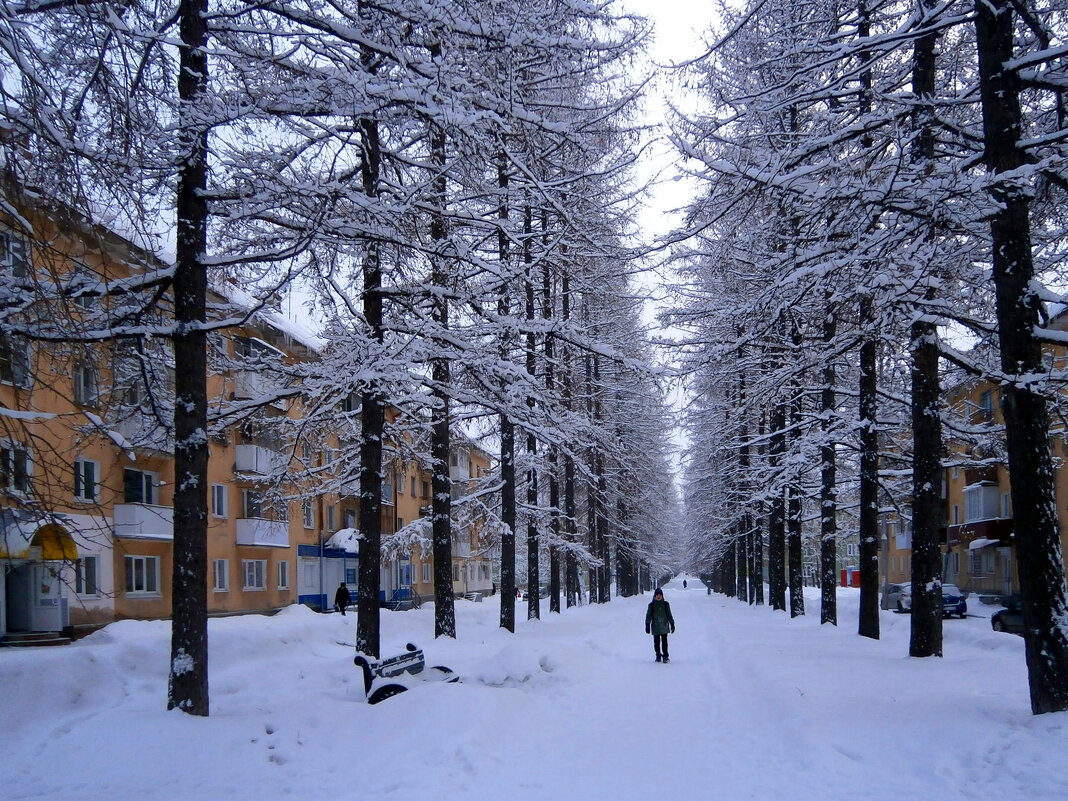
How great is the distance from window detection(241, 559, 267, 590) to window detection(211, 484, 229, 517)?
9.14ft

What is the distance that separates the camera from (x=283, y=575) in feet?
131

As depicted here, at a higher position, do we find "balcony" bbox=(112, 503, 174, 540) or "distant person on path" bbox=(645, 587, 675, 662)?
"balcony" bbox=(112, 503, 174, 540)

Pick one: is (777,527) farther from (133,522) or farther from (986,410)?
(133,522)

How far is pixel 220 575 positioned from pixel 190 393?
27.2 meters

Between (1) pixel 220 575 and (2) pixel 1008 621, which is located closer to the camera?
(2) pixel 1008 621

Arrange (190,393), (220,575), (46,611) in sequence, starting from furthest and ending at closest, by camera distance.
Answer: (220,575), (46,611), (190,393)

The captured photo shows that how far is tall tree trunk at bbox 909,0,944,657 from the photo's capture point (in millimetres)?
13500

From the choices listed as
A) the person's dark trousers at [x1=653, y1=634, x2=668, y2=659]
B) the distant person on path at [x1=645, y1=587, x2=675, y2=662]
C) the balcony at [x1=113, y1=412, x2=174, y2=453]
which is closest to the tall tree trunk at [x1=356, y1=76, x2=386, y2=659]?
the balcony at [x1=113, y1=412, x2=174, y2=453]

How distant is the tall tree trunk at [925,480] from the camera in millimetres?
13500

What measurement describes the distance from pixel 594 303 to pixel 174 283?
74.3ft

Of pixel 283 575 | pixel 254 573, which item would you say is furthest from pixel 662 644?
pixel 283 575

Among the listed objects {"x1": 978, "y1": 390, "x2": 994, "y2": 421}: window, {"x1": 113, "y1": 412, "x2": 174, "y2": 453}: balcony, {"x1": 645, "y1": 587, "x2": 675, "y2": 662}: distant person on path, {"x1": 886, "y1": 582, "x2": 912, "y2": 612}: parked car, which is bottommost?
→ {"x1": 886, "y1": 582, "x2": 912, "y2": 612}: parked car

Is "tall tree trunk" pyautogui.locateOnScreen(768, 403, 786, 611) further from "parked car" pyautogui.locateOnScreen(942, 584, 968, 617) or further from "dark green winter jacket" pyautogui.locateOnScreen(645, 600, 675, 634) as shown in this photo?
"dark green winter jacket" pyautogui.locateOnScreen(645, 600, 675, 634)

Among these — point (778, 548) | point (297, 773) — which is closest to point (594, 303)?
point (778, 548)
